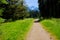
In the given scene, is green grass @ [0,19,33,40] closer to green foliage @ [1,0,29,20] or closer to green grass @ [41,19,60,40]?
green grass @ [41,19,60,40]

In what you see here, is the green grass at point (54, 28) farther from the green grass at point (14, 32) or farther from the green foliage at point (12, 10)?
the green foliage at point (12, 10)

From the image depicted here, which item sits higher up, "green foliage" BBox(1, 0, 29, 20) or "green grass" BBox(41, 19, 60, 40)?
"green grass" BBox(41, 19, 60, 40)

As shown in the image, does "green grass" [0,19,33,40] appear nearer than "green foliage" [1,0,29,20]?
Yes

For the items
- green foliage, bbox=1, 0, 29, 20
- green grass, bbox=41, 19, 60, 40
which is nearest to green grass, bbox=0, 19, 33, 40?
green grass, bbox=41, 19, 60, 40

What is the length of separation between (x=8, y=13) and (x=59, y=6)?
46.0 ft

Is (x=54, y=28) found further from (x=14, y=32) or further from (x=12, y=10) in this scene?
(x=12, y=10)

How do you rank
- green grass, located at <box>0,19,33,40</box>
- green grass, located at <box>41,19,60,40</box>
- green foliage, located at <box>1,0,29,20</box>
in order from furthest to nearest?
green foliage, located at <box>1,0,29,20</box>
green grass, located at <box>41,19,60,40</box>
green grass, located at <box>0,19,33,40</box>

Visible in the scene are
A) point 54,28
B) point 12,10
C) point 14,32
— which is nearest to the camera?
point 14,32

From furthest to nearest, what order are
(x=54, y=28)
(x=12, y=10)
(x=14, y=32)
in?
(x=12, y=10), (x=54, y=28), (x=14, y=32)

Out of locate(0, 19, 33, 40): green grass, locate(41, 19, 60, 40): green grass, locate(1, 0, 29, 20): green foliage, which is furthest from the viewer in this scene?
locate(1, 0, 29, 20): green foliage

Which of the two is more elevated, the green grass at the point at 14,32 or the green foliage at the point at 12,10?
the green grass at the point at 14,32

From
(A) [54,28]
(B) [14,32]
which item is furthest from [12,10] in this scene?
(B) [14,32]

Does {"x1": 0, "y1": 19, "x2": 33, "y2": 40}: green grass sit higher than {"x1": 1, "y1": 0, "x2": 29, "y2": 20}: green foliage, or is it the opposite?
{"x1": 0, "y1": 19, "x2": 33, "y2": 40}: green grass

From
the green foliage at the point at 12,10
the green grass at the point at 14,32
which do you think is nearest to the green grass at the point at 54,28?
the green grass at the point at 14,32
